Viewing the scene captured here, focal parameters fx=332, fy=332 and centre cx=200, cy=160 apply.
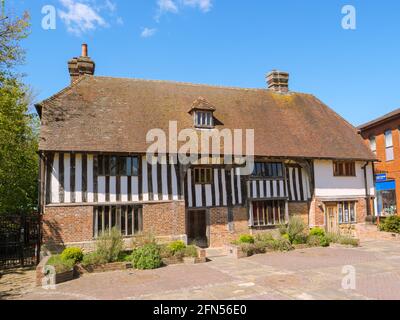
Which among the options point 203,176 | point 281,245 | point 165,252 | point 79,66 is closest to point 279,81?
point 203,176

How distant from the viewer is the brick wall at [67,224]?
1288 centimetres

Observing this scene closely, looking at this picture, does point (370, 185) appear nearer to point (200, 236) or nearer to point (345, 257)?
point (345, 257)

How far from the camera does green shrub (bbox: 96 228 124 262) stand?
457 inches

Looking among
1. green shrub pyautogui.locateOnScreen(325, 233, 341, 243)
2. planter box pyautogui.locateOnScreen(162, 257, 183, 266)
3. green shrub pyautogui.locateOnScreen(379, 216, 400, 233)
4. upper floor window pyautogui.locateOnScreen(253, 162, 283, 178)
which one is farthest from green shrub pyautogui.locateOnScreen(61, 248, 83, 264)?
green shrub pyautogui.locateOnScreen(379, 216, 400, 233)

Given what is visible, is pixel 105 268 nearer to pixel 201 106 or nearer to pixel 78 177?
pixel 78 177

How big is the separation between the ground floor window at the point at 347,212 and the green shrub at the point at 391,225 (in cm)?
143

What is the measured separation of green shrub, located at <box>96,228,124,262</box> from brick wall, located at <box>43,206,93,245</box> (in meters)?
1.71

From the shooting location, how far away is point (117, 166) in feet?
46.3

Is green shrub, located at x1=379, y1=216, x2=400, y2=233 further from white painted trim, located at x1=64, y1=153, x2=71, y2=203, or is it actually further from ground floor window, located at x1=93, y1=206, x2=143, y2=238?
Answer: white painted trim, located at x1=64, y1=153, x2=71, y2=203

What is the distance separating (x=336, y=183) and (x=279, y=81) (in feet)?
24.6

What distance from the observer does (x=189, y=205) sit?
1535cm

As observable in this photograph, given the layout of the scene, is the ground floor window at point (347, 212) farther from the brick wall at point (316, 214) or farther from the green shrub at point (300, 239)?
the green shrub at point (300, 239)

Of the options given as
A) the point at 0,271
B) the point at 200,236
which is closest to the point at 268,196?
the point at 200,236

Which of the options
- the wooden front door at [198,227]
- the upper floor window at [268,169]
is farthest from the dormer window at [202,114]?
the wooden front door at [198,227]
